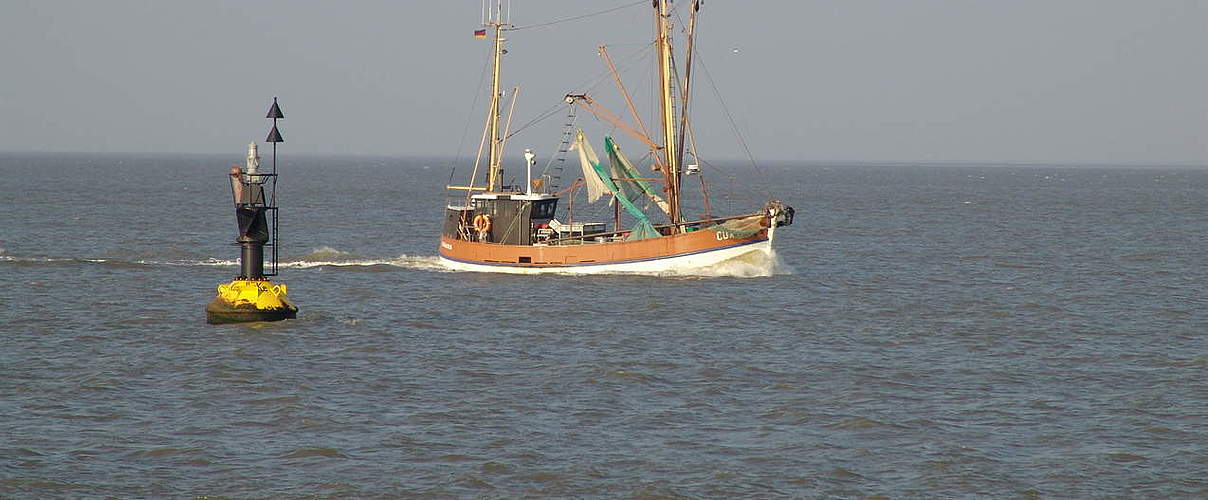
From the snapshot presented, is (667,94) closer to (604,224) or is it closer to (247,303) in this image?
(604,224)

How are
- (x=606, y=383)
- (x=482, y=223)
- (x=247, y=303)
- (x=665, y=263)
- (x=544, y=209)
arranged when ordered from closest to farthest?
(x=606, y=383) → (x=247, y=303) → (x=665, y=263) → (x=544, y=209) → (x=482, y=223)

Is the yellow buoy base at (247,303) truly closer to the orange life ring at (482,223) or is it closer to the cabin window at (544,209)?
the orange life ring at (482,223)

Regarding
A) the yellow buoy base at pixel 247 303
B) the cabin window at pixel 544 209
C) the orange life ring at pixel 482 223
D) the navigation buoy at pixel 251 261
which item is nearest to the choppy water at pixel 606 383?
the yellow buoy base at pixel 247 303

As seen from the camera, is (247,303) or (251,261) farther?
(247,303)

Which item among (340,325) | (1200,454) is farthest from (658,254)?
(1200,454)

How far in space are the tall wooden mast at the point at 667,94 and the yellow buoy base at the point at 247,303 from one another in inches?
894

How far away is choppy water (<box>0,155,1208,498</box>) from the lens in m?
24.3

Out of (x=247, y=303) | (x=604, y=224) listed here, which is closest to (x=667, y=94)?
(x=604, y=224)

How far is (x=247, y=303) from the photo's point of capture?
38.8 m

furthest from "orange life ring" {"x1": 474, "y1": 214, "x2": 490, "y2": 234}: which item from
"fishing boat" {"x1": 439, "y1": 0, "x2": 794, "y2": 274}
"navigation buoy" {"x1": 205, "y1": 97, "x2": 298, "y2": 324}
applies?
"navigation buoy" {"x1": 205, "y1": 97, "x2": 298, "y2": 324}

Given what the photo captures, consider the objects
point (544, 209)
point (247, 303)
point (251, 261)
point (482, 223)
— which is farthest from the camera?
point (482, 223)

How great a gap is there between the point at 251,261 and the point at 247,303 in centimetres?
138

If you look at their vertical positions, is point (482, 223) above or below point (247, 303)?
above

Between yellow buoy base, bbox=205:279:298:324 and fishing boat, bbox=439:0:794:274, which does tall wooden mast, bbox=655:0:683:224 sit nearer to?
fishing boat, bbox=439:0:794:274
